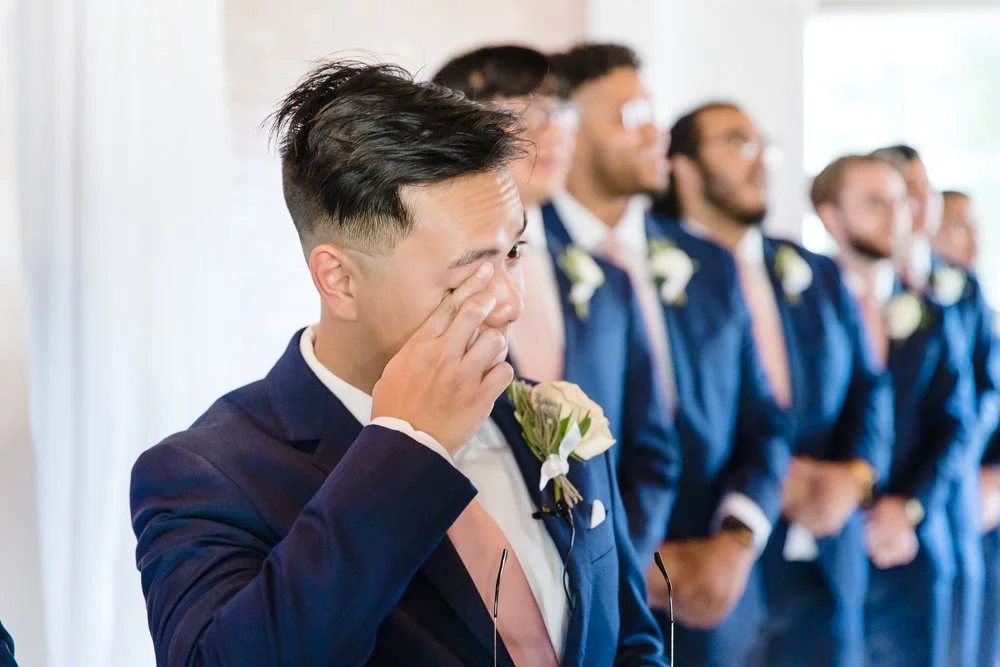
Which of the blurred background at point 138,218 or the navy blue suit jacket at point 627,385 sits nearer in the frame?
the blurred background at point 138,218

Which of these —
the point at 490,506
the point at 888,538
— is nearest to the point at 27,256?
the point at 490,506

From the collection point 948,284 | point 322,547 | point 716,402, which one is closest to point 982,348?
point 948,284

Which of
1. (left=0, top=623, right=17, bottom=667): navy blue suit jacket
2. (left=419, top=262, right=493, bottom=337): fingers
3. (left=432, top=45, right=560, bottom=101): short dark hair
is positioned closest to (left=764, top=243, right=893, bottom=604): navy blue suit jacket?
(left=432, top=45, right=560, bottom=101): short dark hair

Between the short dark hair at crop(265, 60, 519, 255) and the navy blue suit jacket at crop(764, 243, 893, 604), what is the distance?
1606 mm

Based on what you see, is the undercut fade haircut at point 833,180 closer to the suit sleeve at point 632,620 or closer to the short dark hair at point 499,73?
the short dark hair at point 499,73

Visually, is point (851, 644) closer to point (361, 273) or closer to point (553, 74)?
point (553, 74)

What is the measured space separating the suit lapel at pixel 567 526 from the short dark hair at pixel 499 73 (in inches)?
46.3

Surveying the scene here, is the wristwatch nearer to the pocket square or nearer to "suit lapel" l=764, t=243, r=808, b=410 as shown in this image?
"suit lapel" l=764, t=243, r=808, b=410

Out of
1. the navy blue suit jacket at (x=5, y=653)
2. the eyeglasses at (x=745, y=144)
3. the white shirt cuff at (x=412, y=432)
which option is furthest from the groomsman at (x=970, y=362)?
the navy blue suit jacket at (x=5, y=653)

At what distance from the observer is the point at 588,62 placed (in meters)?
2.43

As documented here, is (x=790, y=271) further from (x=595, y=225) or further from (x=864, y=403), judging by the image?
(x=595, y=225)

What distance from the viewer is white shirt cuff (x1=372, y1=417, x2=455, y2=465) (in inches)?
38.7

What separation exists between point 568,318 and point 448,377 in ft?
4.69

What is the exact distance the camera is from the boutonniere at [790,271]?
2590 millimetres
